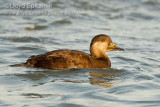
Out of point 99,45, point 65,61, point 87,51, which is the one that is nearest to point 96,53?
point 99,45

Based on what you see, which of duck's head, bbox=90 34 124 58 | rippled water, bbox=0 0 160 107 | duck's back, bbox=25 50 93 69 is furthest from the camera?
duck's head, bbox=90 34 124 58

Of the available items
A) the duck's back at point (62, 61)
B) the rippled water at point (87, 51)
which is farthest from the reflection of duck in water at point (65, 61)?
the rippled water at point (87, 51)

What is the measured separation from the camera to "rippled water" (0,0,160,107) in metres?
6.41

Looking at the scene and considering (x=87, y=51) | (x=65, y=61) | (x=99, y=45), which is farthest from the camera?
(x=87, y=51)

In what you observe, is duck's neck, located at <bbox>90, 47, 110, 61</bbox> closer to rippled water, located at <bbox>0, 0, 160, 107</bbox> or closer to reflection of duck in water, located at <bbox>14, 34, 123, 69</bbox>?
reflection of duck in water, located at <bbox>14, 34, 123, 69</bbox>

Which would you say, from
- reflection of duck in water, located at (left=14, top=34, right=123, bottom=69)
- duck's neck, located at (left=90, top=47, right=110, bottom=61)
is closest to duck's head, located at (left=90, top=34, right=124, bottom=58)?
duck's neck, located at (left=90, top=47, right=110, bottom=61)

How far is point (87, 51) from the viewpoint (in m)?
11.2

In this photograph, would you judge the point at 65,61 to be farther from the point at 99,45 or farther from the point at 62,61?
the point at 99,45

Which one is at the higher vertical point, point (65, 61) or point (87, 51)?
point (65, 61)

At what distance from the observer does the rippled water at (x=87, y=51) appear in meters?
6.41

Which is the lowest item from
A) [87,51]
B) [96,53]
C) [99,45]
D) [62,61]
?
[87,51]

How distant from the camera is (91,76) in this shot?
26.1 feet

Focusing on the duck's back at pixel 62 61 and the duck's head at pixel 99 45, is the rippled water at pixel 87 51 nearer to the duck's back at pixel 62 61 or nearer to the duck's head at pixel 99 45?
the duck's back at pixel 62 61

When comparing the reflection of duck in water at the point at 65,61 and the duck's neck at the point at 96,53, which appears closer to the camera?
the reflection of duck in water at the point at 65,61
